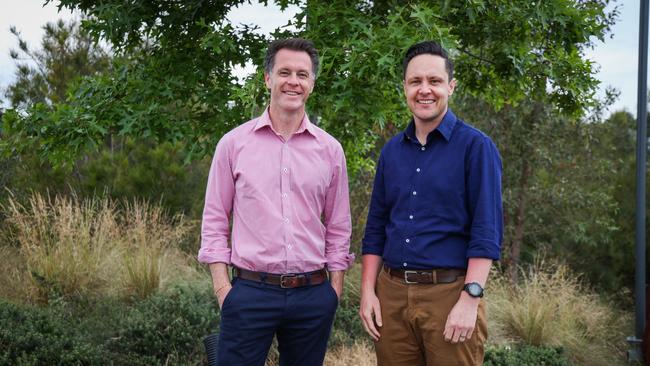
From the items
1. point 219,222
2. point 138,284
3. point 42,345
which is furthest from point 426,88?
point 138,284

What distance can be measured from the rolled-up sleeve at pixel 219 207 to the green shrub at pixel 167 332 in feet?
8.99

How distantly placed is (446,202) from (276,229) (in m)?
0.73

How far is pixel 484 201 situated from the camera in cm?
264

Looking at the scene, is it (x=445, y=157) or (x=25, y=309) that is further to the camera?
(x=25, y=309)

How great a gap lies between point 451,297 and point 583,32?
3.29m

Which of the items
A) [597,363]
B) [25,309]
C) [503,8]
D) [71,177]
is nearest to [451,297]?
[503,8]

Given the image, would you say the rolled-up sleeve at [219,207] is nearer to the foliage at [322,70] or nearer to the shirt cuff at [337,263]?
the shirt cuff at [337,263]

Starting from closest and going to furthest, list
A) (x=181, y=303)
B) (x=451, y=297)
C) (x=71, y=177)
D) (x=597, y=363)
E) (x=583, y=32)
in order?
(x=451, y=297)
(x=583, y=32)
(x=181, y=303)
(x=597, y=363)
(x=71, y=177)

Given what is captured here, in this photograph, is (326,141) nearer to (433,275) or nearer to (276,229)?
(276,229)

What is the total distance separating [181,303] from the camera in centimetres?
584

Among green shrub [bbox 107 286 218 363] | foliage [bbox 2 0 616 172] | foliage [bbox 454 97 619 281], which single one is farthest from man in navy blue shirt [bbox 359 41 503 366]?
foliage [bbox 454 97 619 281]

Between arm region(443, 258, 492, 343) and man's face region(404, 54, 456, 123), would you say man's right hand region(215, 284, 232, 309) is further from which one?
man's face region(404, 54, 456, 123)

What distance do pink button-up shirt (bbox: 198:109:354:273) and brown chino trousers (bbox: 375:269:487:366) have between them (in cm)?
36

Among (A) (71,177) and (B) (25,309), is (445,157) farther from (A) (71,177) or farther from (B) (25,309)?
(A) (71,177)
